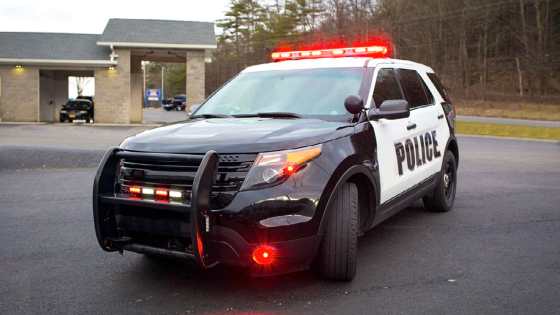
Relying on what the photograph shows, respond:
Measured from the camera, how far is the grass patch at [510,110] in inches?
1753

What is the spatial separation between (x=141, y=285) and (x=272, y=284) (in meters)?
1.02

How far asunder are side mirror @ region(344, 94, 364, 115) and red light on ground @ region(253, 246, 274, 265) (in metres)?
1.46

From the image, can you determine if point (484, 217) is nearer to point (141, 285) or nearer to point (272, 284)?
point (272, 284)

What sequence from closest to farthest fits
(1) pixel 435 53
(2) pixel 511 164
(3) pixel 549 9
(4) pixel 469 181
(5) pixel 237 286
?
(5) pixel 237 286 → (4) pixel 469 181 → (2) pixel 511 164 → (3) pixel 549 9 → (1) pixel 435 53

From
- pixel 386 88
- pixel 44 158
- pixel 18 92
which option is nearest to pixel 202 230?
pixel 386 88

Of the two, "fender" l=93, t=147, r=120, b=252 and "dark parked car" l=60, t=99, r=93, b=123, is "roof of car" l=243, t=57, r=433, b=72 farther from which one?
"dark parked car" l=60, t=99, r=93, b=123

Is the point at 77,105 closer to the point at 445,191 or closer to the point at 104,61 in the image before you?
the point at 104,61

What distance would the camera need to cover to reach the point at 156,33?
3133cm

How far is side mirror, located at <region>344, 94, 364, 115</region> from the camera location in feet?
15.0

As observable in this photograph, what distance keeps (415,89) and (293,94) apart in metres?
1.82

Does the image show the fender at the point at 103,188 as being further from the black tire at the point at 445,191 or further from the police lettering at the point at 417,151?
the black tire at the point at 445,191

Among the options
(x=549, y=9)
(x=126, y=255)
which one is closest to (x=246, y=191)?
(x=126, y=255)

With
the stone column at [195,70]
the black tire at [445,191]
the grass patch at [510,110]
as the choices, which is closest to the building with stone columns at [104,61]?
the stone column at [195,70]

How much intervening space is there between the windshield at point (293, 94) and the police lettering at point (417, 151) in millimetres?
792
